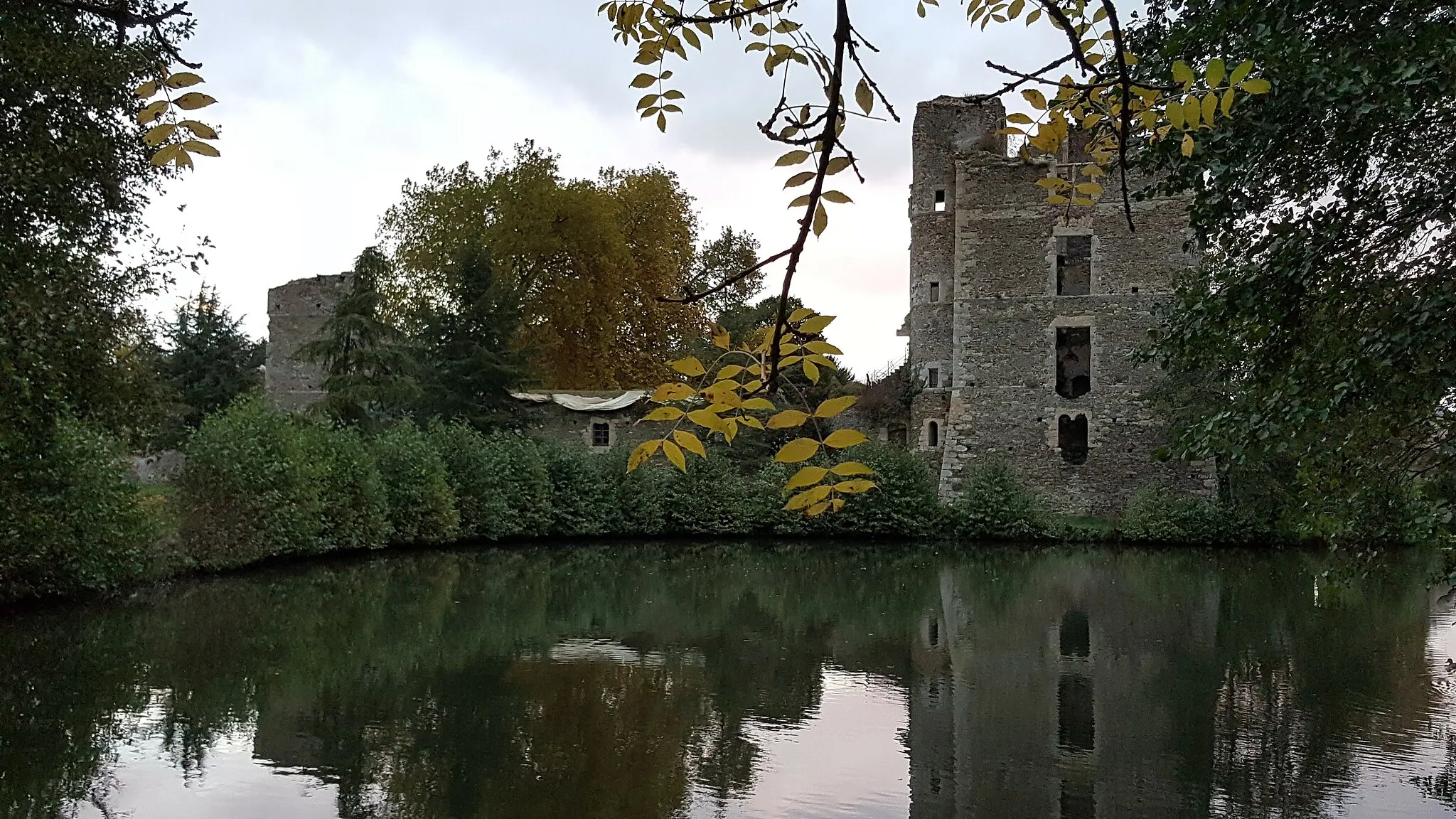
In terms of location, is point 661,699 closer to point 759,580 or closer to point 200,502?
point 759,580

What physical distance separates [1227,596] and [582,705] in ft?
32.8

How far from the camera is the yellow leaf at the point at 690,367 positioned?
1.74 m

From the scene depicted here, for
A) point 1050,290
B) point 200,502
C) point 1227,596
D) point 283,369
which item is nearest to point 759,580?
point 1227,596

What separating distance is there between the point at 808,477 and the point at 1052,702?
7659 millimetres

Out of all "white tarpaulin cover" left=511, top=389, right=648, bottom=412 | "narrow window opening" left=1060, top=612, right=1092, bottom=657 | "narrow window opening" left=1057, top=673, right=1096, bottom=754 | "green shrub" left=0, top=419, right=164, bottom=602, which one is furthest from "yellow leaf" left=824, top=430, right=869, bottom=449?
"white tarpaulin cover" left=511, top=389, right=648, bottom=412

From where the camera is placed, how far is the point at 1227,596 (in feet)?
48.6

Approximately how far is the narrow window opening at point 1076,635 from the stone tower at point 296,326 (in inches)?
881

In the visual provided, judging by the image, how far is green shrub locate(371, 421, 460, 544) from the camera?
1980 cm

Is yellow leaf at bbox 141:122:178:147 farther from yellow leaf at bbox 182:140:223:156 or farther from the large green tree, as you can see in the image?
the large green tree

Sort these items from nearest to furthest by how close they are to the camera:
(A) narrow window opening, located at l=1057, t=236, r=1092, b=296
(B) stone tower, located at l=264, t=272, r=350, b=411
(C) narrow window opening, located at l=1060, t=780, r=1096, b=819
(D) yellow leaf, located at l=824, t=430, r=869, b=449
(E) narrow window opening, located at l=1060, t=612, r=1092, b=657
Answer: (D) yellow leaf, located at l=824, t=430, r=869, b=449
(C) narrow window opening, located at l=1060, t=780, r=1096, b=819
(E) narrow window opening, located at l=1060, t=612, r=1092, b=657
(A) narrow window opening, located at l=1057, t=236, r=1092, b=296
(B) stone tower, located at l=264, t=272, r=350, b=411

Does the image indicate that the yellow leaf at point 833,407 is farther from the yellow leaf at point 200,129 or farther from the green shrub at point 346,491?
the green shrub at point 346,491

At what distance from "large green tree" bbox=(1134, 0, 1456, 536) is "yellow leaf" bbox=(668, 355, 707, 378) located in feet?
14.5

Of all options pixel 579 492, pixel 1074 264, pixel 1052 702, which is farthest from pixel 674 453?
pixel 1074 264

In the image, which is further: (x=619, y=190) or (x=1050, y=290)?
(x=619, y=190)
